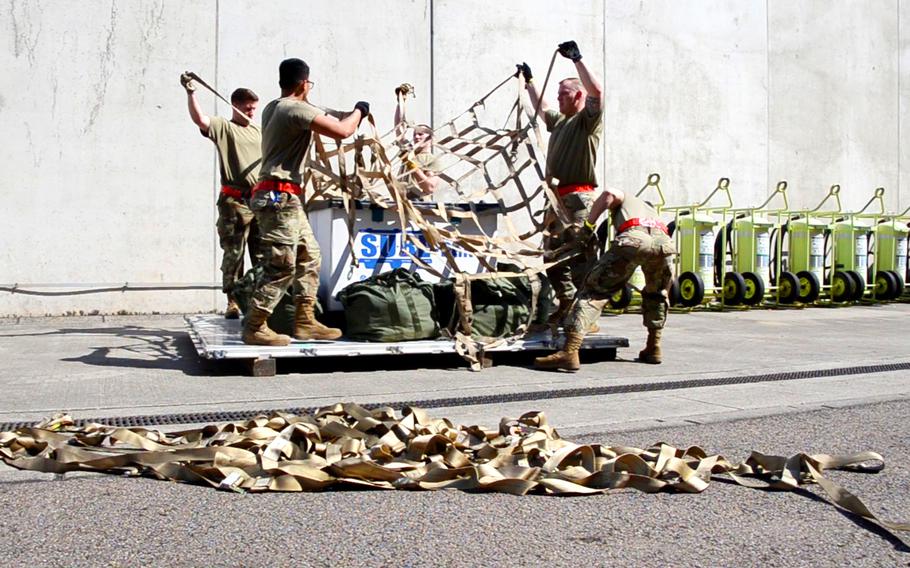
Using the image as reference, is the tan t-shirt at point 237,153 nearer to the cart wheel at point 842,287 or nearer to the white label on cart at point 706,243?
the white label on cart at point 706,243

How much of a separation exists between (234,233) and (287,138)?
222cm

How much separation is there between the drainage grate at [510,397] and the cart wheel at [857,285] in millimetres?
8526

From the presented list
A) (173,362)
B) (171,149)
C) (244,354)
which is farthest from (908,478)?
(171,149)

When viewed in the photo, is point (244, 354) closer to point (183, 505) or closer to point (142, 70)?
point (183, 505)

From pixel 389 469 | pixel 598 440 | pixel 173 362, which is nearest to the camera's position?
pixel 389 469

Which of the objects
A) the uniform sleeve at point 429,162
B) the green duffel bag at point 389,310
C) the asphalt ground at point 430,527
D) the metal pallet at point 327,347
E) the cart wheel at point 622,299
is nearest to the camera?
the asphalt ground at point 430,527

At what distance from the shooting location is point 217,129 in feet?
27.4

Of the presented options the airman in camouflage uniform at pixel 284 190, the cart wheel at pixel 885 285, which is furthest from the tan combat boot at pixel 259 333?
the cart wheel at pixel 885 285

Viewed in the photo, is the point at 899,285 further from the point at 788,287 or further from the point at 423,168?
the point at 423,168

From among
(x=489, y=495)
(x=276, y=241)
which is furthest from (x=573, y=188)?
(x=489, y=495)

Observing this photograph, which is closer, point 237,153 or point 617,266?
point 617,266

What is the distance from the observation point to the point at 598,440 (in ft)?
14.9

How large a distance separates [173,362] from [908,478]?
5093 mm

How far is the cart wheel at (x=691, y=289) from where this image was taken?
13391 mm
